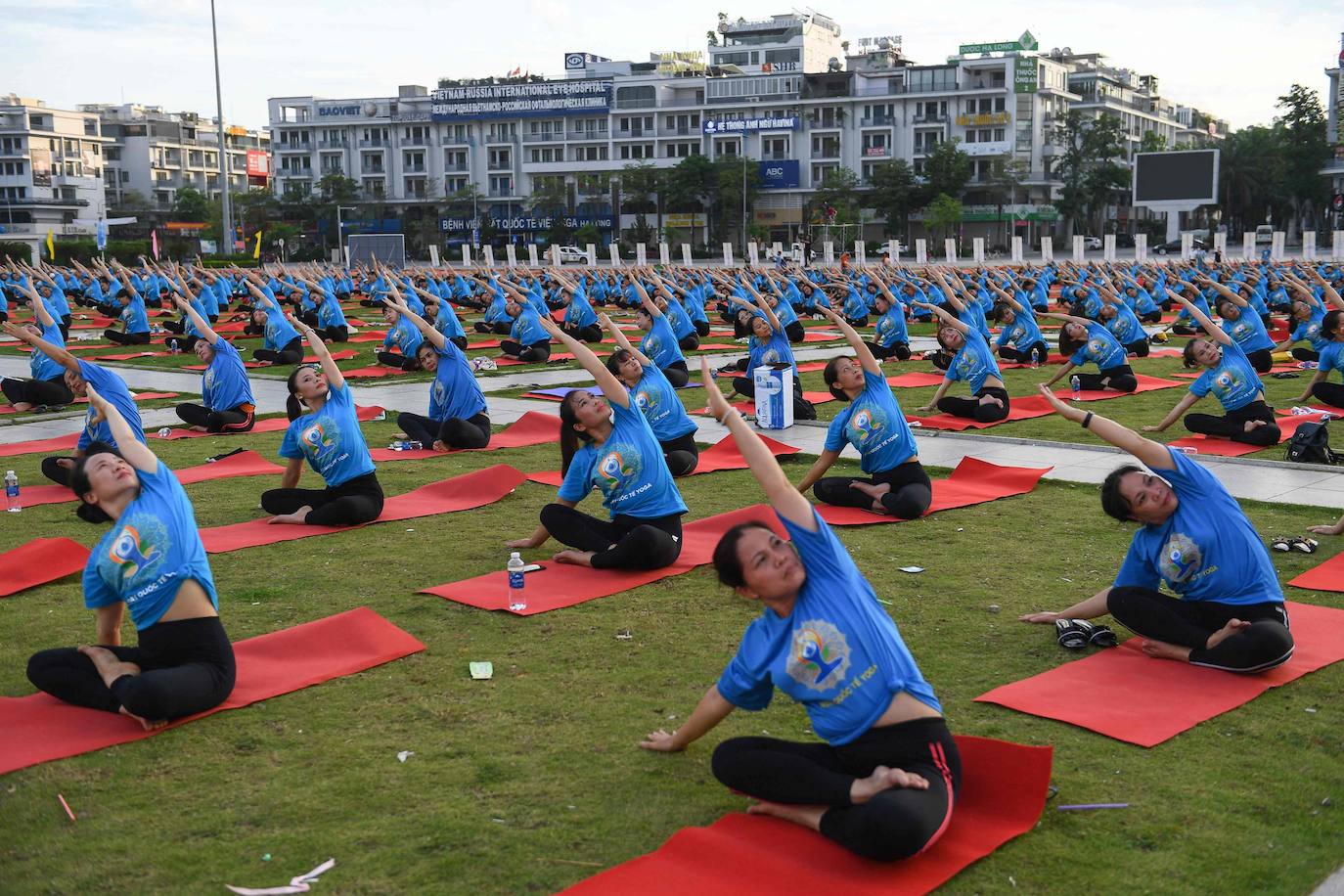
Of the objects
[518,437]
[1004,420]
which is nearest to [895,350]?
[1004,420]

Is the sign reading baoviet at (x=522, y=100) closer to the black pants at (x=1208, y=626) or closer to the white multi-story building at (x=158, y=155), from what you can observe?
the white multi-story building at (x=158, y=155)

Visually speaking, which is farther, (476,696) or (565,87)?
(565,87)

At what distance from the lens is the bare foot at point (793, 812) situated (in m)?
4.31

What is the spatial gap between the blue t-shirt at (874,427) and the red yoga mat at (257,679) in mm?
3861

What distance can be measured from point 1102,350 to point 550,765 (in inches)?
496

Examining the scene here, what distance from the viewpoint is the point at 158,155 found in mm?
116375

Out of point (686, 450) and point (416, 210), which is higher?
point (416, 210)

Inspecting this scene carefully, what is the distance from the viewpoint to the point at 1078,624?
6.36 m

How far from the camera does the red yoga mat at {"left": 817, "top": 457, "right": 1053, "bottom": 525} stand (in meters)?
9.38

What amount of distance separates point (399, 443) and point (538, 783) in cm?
856

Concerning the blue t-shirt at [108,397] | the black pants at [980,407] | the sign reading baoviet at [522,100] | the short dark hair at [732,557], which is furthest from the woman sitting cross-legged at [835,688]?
the sign reading baoviet at [522,100]

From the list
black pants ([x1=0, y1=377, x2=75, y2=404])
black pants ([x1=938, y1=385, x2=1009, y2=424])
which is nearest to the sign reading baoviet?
black pants ([x1=0, y1=377, x2=75, y2=404])

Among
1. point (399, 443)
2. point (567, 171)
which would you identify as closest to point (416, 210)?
point (567, 171)

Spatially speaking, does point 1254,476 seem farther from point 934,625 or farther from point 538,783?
point 538,783
